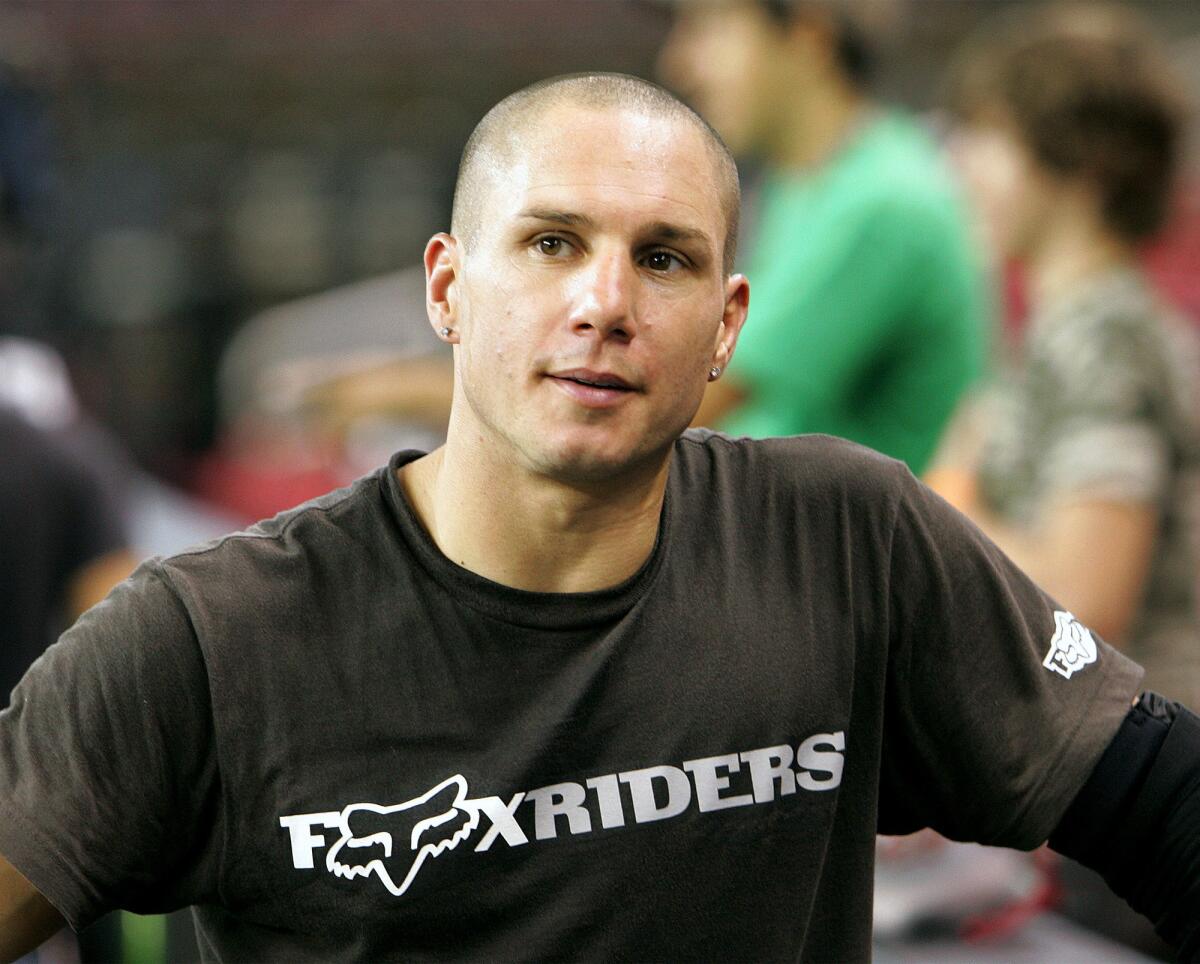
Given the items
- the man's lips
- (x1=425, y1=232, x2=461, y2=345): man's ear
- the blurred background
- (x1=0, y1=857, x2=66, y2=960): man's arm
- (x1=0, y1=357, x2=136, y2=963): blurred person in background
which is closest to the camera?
(x1=0, y1=857, x2=66, y2=960): man's arm

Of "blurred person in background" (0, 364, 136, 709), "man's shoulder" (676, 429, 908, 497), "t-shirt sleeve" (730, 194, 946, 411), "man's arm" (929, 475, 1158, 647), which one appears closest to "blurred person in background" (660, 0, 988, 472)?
"t-shirt sleeve" (730, 194, 946, 411)

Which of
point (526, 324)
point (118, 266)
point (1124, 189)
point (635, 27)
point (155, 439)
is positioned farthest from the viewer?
point (635, 27)

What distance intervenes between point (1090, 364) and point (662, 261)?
1.54 meters

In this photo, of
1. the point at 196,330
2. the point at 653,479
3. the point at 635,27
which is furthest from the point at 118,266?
the point at 653,479

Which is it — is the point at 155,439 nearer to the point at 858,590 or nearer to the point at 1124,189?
the point at 1124,189

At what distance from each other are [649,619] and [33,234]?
10.6 feet

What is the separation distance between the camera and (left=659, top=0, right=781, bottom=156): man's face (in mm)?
3434

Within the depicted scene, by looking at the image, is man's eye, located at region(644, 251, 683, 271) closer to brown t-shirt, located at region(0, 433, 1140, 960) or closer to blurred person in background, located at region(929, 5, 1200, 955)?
brown t-shirt, located at region(0, 433, 1140, 960)

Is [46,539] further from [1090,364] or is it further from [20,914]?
[1090,364]

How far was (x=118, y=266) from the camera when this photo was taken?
9.91 m

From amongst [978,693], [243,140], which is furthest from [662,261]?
[243,140]

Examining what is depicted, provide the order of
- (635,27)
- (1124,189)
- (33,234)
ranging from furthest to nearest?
(635,27) → (33,234) → (1124,189)

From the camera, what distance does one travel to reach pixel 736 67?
136 inches

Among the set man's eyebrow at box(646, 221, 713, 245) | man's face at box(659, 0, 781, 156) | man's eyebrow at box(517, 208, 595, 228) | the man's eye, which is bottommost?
the man's eye
